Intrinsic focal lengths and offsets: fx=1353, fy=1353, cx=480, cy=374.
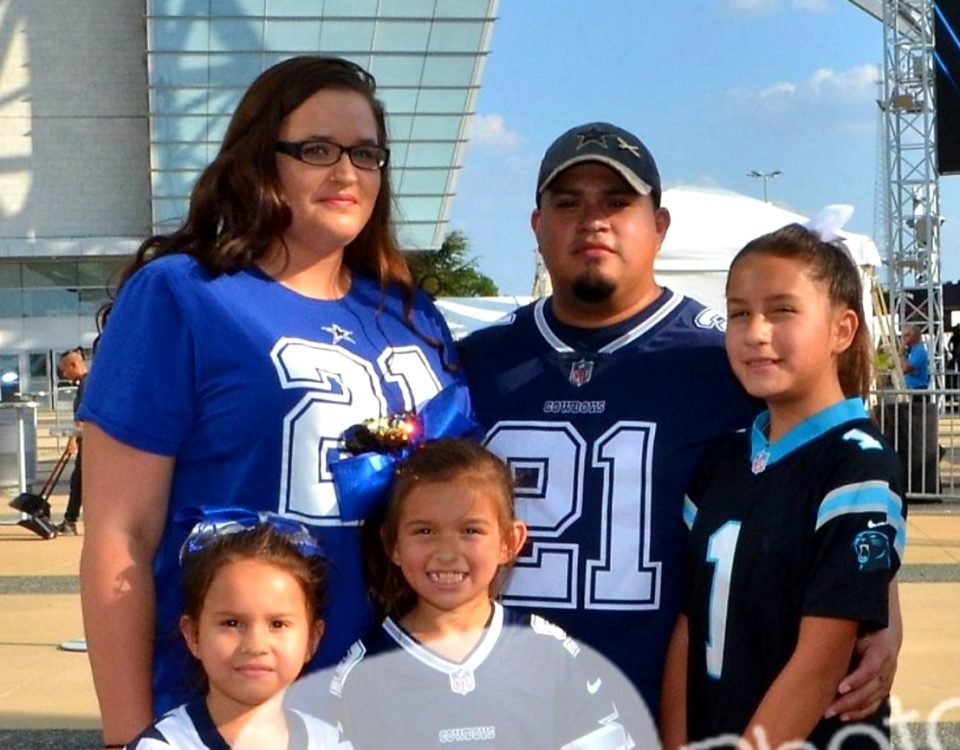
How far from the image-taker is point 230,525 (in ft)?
7.84

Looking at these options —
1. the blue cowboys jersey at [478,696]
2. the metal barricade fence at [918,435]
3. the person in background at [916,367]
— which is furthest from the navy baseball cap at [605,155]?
the person in background at [916,367]

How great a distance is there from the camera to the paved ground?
5.62 m

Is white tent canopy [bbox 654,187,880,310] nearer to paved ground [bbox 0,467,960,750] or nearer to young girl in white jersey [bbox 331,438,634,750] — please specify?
paved ground [bbox 0,467,960,750]

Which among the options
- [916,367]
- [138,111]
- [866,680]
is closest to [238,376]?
[866,680]

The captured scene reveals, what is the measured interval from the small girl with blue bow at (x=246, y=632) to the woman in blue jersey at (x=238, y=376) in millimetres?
76

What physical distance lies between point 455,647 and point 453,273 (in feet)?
51.4

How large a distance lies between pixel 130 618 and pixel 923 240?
20899mm

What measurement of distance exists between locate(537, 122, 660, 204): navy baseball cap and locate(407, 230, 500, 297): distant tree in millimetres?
326

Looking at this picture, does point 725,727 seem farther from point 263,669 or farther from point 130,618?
point 130,618

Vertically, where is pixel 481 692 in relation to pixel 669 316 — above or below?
below

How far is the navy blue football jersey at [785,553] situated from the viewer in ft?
7.97

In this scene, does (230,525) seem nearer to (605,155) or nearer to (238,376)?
(238,376)

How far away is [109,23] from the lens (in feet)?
152

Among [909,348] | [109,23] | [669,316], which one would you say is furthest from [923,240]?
[109,23]
